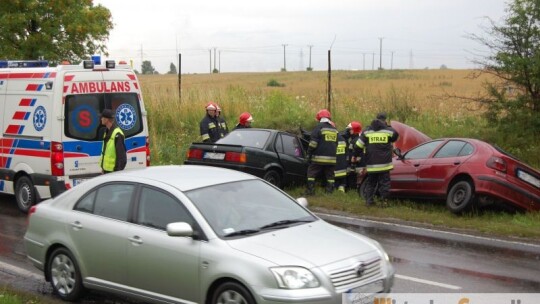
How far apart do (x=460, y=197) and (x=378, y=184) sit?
63.0 inches

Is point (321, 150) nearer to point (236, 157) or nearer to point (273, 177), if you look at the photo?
point (273, 177)

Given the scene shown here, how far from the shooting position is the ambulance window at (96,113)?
11492 mm

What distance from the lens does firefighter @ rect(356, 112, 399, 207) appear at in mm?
12680

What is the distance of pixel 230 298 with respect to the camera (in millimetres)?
5578

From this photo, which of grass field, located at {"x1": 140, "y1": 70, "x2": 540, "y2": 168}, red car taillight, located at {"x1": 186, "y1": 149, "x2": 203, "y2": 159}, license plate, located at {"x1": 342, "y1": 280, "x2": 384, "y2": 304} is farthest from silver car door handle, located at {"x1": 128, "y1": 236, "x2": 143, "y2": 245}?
grass field, located at {"x1": 140, "y1": 70, "x2": 540, "y2": 168}

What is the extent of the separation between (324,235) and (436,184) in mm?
6684

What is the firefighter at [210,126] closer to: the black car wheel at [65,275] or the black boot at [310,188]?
the black boot at [310,188]

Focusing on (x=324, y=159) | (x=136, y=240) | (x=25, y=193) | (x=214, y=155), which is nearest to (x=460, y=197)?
(x=324, y=159)

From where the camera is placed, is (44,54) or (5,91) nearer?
(5,91)

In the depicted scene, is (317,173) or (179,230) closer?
(179,230)

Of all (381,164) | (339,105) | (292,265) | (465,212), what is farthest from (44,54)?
(292,265)

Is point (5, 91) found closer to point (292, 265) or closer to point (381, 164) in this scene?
point (381, 164)

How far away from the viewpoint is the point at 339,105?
21.9 m

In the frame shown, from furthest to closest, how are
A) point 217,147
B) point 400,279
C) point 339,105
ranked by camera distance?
point 339,105
point 217,147
point 400,279
